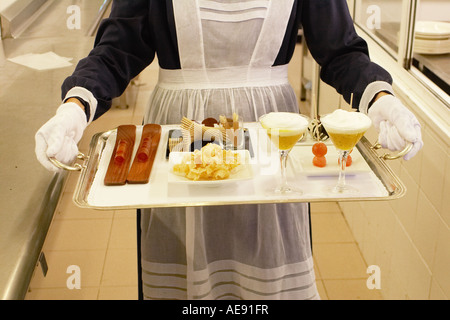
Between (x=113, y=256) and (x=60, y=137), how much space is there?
217 cm

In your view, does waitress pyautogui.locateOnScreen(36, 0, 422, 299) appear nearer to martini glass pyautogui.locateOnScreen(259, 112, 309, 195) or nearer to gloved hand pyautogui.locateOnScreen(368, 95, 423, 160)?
gloved hand pyautogui.locateOnScreen(368, 95, 423, 160)

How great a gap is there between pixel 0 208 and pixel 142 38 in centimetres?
72

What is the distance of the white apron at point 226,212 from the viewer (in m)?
1.86

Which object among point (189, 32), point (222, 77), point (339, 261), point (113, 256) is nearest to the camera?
point (189, 32)

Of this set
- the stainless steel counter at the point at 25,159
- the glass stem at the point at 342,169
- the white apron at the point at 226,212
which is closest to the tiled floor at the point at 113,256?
the white apron at the point at 226,212

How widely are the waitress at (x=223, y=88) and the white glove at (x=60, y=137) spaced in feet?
0.27

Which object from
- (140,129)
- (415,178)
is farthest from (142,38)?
(415,178)

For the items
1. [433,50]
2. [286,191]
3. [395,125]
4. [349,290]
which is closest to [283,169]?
[286,191]

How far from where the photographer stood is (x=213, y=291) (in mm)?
2137

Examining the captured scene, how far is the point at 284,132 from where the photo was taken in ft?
4.95

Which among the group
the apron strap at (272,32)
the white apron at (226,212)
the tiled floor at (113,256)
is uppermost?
the apron strap at (272,32)

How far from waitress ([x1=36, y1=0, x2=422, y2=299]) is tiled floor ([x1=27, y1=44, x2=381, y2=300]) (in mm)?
1063
